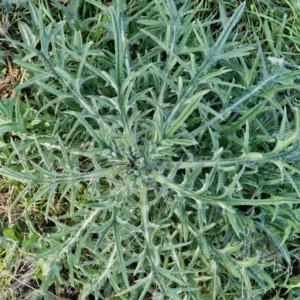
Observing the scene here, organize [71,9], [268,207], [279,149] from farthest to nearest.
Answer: [71,9]
[268,207]
[279,149]

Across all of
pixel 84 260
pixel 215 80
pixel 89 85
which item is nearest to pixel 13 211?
pixel 84 260

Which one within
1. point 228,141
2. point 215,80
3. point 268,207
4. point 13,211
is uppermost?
point 215,80

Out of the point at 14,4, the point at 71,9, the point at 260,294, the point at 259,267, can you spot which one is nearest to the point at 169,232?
the point at 259,267

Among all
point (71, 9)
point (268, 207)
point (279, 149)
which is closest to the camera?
point (279, 149)

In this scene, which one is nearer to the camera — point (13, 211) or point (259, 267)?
point (259, 267)

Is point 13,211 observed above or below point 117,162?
below

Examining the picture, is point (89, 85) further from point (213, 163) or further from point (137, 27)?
point (213, 163)
